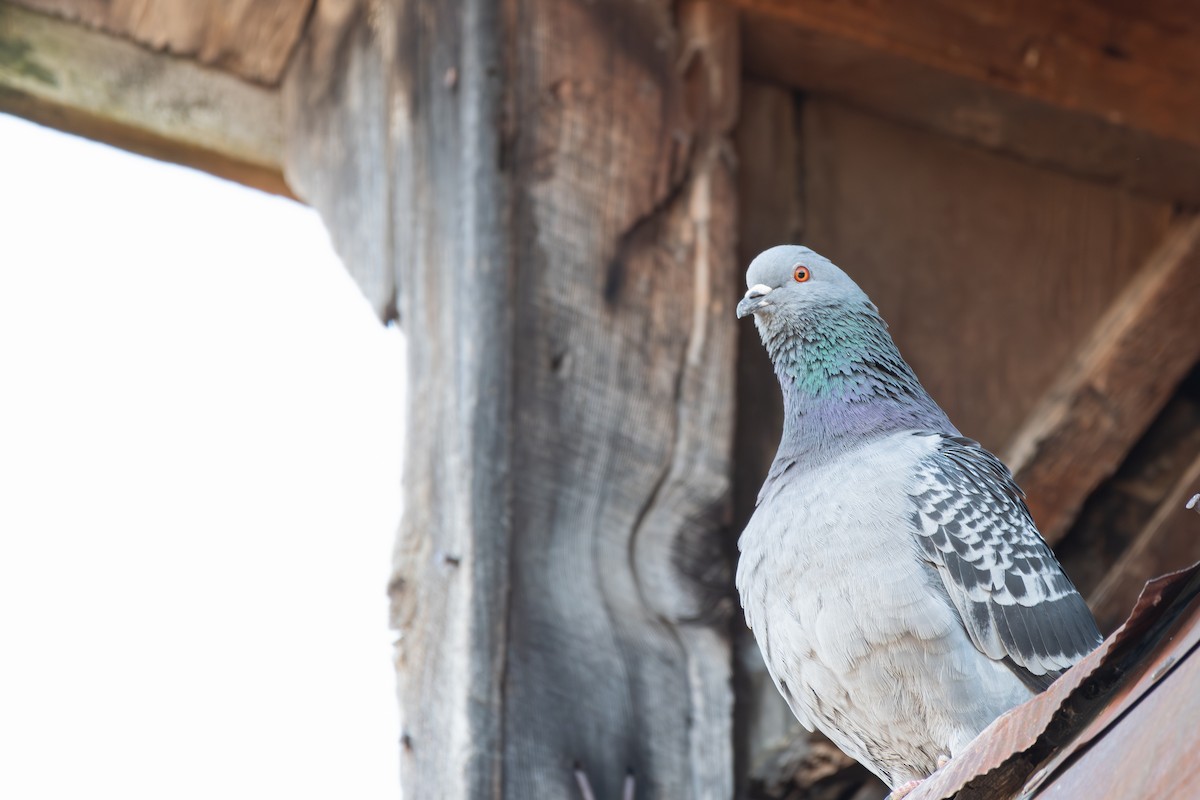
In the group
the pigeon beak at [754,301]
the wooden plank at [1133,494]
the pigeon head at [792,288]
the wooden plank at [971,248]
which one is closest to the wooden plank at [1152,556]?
the wooden plank at [1133,494]

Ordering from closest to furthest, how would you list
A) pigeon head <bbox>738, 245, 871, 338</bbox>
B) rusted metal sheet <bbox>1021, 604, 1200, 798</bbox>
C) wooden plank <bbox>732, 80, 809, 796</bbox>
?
rusted metal sheet <bbox>1021, 604, 1200, 798</bbox>, pigeon head <bbox>738, 245, 871, 338</bbox>, wooden plank <bbox>732, 80, 809, 796</bbox>

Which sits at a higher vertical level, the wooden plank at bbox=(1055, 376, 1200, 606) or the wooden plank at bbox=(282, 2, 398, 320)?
the wooden plank at bbox=(282, 2, 398, 320)

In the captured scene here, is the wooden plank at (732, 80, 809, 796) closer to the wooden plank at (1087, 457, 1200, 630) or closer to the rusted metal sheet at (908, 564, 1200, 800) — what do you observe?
the wooden plank at (1087, 457, 1200, 630)

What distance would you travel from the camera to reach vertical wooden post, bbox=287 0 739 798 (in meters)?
3.68

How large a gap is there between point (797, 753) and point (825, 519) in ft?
2.63

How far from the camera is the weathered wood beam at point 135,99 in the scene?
4.47m

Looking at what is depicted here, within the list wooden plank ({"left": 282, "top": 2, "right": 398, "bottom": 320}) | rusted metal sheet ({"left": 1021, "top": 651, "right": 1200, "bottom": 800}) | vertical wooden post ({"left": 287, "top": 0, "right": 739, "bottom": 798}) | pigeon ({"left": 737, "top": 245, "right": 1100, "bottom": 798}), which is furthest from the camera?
wooden plank ({"left": 282, "top": 2, "right": 398, "bottom": 320})

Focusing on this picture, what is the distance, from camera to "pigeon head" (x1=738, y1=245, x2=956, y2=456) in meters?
3.74

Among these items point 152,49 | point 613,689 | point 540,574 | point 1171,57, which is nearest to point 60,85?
point 152,49

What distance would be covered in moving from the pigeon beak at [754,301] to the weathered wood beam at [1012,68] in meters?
0.92

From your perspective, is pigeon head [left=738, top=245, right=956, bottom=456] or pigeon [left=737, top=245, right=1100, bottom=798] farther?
pigeon head [left=738, top=245, right=956, bottom=456]

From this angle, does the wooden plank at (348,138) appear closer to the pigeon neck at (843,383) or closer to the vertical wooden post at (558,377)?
the vertical wooden post at (558,377)

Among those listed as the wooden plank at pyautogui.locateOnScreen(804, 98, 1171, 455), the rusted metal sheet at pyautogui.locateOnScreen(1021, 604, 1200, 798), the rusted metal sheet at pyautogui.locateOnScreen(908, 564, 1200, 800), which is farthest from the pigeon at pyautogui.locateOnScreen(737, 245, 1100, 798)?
the rusted metal sheet at pyautogui.locateOnScreen(1021, 604, 1200, 798)

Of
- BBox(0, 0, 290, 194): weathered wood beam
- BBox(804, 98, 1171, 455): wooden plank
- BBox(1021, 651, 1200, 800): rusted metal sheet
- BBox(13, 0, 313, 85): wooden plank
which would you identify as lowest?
BBox(1021, 651, 1200, 800): rusted metal sheet
